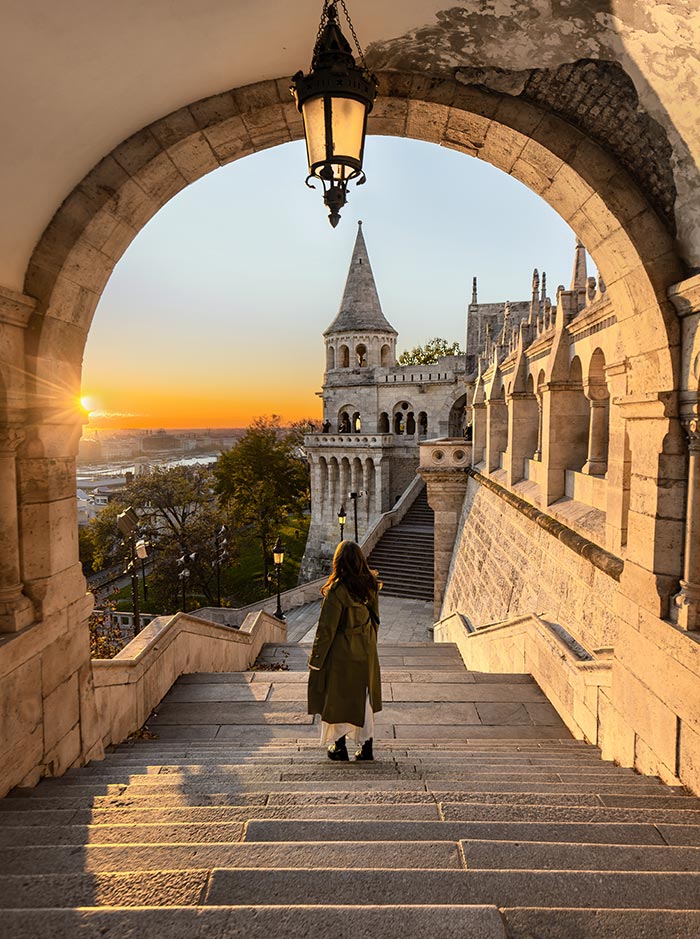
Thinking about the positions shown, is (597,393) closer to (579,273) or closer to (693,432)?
(579,273)

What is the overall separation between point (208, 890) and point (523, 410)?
1025 centimetres

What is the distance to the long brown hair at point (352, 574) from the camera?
376 centimetres

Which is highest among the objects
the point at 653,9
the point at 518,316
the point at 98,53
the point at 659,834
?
the point at 518,316

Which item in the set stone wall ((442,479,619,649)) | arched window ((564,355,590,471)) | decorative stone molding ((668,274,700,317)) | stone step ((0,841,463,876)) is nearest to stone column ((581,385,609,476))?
arched window ((564,355,590,471))

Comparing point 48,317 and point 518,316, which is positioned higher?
point 518,316

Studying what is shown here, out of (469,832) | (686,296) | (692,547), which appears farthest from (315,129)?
(469,832)

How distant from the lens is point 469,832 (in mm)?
2391

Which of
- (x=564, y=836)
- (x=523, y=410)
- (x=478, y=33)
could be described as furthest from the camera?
(x=523, y=410)

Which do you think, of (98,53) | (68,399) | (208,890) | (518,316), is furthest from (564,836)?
(518,316)

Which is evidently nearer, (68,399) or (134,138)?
(134,138)

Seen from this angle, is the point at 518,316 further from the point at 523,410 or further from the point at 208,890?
the point at 208,890

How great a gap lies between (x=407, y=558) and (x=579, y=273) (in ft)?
53.7

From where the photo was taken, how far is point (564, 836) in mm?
2418

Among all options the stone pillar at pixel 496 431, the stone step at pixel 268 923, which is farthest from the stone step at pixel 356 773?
the stone pillar at pixel 496 431
